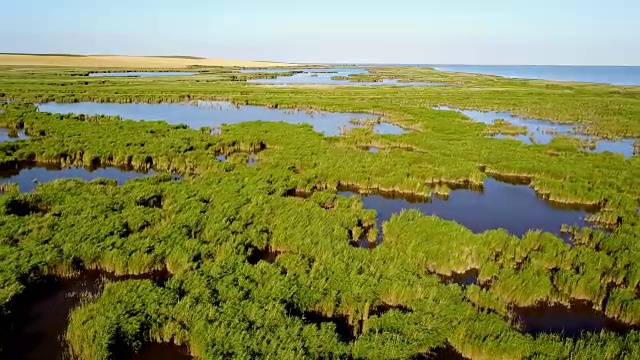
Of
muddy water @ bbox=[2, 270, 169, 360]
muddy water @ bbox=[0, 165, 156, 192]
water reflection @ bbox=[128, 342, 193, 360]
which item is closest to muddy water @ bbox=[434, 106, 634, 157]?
muddy water @ bbox=[0, 165, 156, 192]

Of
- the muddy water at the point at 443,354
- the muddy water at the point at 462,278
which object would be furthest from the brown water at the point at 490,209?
the muddy water at the point at 443,354

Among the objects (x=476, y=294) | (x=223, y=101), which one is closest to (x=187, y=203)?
(x=476, y=294)

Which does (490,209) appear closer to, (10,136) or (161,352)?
(161,352)

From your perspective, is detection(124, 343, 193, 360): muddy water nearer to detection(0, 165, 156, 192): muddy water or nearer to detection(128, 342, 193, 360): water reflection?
detection(128, 342, 193, 360): water reflection

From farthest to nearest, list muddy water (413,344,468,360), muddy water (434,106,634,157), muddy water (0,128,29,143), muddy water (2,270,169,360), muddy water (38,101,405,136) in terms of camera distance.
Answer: muddy water (38,101,405,136) < muddy water (434,106,634,157) < muddy water (0,128,29,143) < muddy water (413,344,468,360) < muddy water (2,270,169,360)

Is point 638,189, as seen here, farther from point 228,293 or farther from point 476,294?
point 228,293

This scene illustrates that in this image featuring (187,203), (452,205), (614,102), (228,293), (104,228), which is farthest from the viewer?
(614,102)
